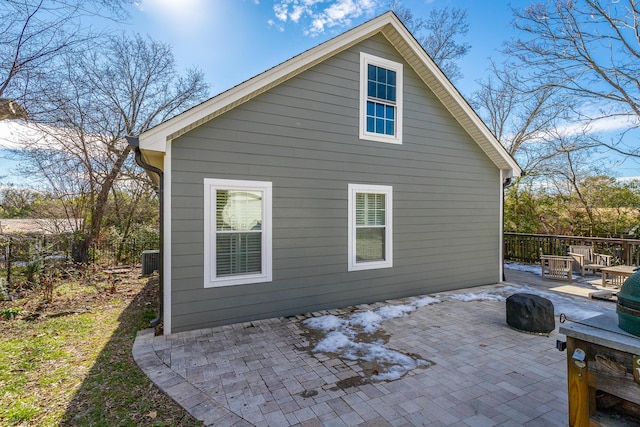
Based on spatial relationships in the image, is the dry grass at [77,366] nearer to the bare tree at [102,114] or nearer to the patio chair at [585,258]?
the bare tree at [102,114]

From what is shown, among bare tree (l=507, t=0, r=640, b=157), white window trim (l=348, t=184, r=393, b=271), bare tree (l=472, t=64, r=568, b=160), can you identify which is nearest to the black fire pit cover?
white window trim (l=348, t=184, r=393, b=271)

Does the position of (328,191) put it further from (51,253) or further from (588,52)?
Answer: (588,52)

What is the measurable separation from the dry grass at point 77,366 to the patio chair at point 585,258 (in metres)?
10.6

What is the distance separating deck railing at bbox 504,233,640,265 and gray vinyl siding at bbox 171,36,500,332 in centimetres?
421

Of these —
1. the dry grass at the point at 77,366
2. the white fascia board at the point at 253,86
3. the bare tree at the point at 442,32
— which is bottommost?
the dry grass at the point at 77,366

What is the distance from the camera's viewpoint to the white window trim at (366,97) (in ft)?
19.5

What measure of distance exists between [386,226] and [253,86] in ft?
12.0

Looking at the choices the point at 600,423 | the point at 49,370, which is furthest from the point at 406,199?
the point at 49,370

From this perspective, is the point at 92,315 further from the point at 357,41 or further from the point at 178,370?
the point at 357,41

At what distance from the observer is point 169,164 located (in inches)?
172

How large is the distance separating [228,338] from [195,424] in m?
1.80

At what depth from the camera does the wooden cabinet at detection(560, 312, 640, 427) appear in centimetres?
160

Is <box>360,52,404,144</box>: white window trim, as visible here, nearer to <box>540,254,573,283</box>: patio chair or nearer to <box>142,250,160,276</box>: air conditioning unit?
<box>540,254,573,283</box>: patio chair

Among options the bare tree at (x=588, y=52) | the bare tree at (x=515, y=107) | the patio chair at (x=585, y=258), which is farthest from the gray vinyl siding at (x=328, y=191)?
the bare tree at (x=515, y=107)
